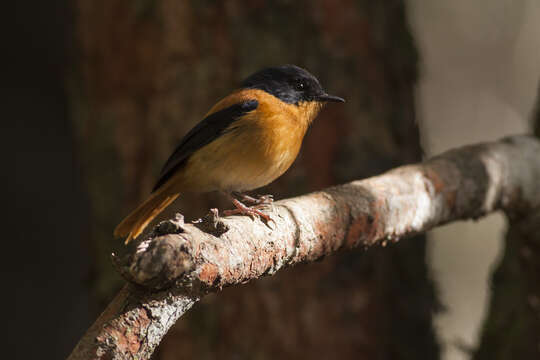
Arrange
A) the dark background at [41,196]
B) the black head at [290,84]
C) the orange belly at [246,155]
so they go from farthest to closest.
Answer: the dark background at [41,196]
the black head at [290,84]
the orange belly at [246,155]

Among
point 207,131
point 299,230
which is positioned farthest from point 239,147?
point 299,230

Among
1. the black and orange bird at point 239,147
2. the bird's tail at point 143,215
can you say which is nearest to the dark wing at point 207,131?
the black and orange bird at point 239,147

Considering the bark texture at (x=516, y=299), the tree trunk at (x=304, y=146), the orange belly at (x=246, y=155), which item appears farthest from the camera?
the tree trunk at (x=304, y=146)

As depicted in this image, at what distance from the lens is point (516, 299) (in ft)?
14.1

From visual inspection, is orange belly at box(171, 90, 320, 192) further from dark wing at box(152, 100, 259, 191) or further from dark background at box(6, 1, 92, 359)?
dark background at box(6, 1, 92, 359)

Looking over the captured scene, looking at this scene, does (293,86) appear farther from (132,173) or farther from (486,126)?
(486,126)

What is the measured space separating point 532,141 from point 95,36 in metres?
3.55

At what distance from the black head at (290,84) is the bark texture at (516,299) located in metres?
1.63

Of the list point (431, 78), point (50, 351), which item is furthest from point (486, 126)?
point (50, 351)

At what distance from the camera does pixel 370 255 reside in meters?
4.31

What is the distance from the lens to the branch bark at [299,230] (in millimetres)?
1703

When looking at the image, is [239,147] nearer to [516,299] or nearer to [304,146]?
[304,146]

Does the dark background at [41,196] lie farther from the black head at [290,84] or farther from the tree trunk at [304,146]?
the black head at [290,84]

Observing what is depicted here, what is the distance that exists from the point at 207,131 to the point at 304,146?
3.82ft
